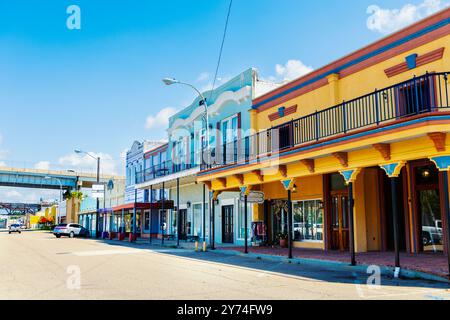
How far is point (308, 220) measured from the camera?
1967 cm

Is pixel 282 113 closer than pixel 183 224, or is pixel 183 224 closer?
pixel 282 113

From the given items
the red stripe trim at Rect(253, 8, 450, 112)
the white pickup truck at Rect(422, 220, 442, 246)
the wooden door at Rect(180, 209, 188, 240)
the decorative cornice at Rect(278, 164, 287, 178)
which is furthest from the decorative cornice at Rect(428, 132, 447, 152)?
the wooden door at Rect(180, 209, 188, 240)

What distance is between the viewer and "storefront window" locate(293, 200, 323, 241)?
18.9m

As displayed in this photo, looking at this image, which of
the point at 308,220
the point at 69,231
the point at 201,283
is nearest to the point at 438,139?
the point at 201,283

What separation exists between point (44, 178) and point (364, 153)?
6353 centimetres

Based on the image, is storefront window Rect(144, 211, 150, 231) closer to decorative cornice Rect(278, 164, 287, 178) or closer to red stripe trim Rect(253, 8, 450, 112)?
red stripe trim Rect(253, 8, 450, 112)

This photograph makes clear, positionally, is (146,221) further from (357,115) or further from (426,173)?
(426,173)

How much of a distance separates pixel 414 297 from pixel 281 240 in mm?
12395

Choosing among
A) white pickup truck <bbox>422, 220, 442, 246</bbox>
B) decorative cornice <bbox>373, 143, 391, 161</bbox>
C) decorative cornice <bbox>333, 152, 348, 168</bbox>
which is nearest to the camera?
decorative cornice <bbox>373, 143, 391, 161</bbox>

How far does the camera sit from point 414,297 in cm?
834

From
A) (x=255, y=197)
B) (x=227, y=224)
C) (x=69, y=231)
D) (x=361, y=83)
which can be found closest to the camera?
(x=361, y=83)

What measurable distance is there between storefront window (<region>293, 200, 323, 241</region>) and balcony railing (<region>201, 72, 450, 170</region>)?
2.71 meters

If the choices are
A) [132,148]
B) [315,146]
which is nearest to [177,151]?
[132,148]
